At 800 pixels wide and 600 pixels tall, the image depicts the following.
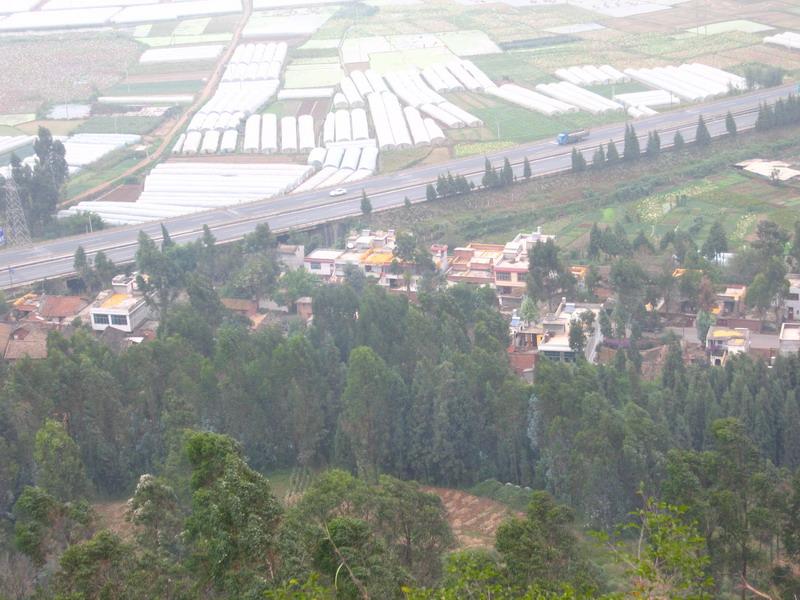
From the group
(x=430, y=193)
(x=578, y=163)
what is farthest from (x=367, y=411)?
(x=578, y=163)

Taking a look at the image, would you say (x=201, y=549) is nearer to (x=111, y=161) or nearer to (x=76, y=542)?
(x=76, y=542)

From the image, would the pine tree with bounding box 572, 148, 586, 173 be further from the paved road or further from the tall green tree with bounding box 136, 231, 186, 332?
the tall green tree with bounding box 136, 231, 186, 332

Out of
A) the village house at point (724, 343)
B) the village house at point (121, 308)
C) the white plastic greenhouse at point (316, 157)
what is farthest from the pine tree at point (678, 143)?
the village house at point (121, 308)

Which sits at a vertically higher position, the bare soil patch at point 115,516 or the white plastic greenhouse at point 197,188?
the white plastic greenhouse at point 197,188

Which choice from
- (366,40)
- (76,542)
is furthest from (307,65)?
(76,542)

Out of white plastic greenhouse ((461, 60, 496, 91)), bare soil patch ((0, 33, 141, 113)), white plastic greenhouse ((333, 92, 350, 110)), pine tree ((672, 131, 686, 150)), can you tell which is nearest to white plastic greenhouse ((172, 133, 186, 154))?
white plastic greenhouse ((333, 92, 350, 110))

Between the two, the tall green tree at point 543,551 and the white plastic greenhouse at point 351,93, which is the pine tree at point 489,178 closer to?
the white plastic greenhouse at point 351,93
